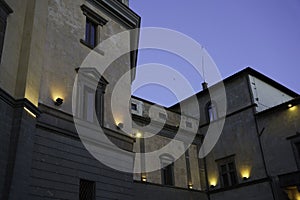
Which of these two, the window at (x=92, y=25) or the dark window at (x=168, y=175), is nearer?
the window at (x=92, y=25)

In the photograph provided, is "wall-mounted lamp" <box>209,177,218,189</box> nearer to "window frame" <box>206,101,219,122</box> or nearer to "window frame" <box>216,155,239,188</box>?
"window frame" <box>216,155,239,188</box>

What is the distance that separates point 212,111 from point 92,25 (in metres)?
11.4

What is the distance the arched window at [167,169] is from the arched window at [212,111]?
513cm

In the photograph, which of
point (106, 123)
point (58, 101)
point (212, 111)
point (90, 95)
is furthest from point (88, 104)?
point (212, 111)

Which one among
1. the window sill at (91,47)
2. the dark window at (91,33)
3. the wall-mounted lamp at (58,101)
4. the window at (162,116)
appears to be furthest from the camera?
the window at (162,116)

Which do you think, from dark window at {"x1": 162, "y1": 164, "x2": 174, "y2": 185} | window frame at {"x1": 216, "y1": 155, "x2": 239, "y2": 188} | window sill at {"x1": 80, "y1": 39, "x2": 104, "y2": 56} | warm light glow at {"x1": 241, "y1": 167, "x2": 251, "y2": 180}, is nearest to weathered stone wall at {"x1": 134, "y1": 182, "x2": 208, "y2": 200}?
dark window at {"x1": 162, "y1": 164, "x2": 174, "y2": 185}

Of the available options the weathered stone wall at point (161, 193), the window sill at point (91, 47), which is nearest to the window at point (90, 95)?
the window sill at point (91, 47)

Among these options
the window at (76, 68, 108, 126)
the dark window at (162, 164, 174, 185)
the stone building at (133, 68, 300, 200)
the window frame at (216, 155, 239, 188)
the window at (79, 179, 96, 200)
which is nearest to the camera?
the window at (79, 179, 96, 200)

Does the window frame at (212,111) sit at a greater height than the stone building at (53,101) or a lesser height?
greater

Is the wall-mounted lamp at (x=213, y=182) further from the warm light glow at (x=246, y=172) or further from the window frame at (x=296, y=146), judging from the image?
the window frame at (x=296, y=146)

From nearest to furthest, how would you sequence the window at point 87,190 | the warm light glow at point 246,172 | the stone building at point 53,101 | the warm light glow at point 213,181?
the stone building at point 53,101 → the window at point 87,190 → the warm light glow at point 246,172 → the warm light glow at point 213,181

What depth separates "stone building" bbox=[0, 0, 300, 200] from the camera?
34.4 ft

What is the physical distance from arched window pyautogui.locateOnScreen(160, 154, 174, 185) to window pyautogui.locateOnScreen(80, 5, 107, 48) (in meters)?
7.87

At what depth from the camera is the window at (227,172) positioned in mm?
20656
